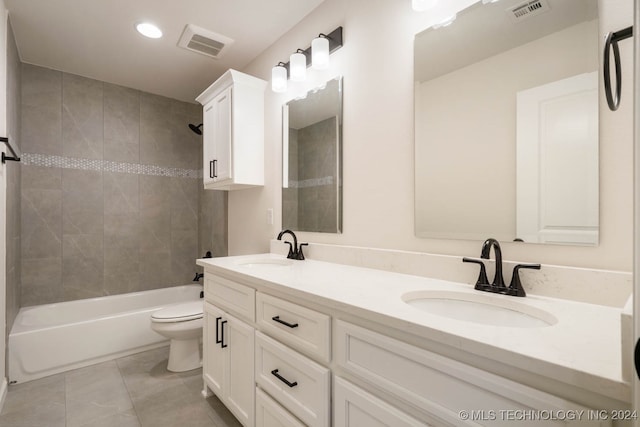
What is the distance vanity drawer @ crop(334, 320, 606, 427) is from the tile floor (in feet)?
4.04

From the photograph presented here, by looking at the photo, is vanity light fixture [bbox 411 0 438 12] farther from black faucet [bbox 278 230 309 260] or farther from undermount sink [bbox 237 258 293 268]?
undermount sink [bbox 237 258 293 268]

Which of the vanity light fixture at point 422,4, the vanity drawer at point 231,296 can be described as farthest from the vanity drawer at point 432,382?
the vanity light fixture at point 422,4

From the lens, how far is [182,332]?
223cm

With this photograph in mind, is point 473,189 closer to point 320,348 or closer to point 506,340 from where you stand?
point 506,340


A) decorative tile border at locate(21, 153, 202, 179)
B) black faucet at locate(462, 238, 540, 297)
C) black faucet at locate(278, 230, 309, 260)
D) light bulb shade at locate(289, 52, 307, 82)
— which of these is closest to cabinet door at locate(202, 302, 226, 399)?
black faucet at locate(278, 230, 309, 260)

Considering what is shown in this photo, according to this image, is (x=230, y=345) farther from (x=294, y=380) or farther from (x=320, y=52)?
(x=320, y=52)

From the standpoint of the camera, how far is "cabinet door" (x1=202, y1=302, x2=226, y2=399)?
1.69 meters

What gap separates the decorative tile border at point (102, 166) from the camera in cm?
268

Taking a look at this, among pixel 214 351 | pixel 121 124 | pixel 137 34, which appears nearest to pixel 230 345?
pixel 214 351

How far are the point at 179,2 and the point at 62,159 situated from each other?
1934mm

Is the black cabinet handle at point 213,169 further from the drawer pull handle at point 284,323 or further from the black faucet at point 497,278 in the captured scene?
the black faucet at point 497,278

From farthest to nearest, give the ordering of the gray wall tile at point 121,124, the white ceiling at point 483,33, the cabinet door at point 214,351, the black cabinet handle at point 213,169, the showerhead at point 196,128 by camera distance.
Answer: the showerhead at point 196,128, the gray wall tile at point 121,124, the black cabinet handle at point 213,169, the cabinet door at point 214,351, the white ceiling at point 483,33

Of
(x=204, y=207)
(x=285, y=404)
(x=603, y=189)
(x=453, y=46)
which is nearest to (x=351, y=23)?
(x=453, y=46)

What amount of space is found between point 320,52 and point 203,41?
1075 mm
